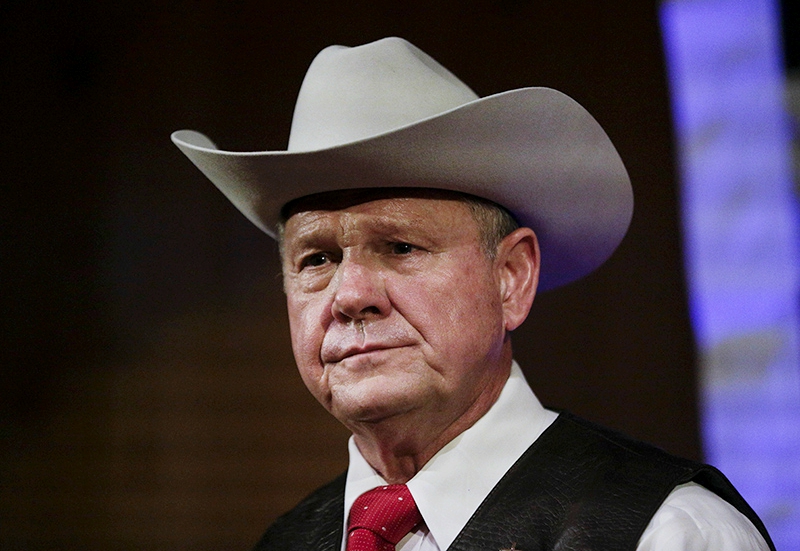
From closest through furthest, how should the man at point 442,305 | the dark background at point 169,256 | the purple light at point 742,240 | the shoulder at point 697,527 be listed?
1. the shoulder at point 697,527
2. the man at point 442,305
3. the purple light at point 742,240
4. the dark background at point 169,256

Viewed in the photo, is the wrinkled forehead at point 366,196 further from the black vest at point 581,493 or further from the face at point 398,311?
the black vest at point 581,493

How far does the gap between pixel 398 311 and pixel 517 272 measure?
10.8 inches

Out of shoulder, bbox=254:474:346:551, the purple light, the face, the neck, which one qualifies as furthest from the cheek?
the purple light

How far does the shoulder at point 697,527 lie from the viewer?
4.36 feet

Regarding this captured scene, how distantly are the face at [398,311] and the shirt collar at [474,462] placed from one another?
0.15 feet

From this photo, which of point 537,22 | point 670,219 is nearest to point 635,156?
point 670,219

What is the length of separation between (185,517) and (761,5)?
2.12 metres

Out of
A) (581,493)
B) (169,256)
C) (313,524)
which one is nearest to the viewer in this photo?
(581,493)

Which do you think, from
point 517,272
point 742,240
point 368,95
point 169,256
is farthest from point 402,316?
point 169,256

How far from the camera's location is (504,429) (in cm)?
160

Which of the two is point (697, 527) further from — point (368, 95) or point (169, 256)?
point (169, 256)

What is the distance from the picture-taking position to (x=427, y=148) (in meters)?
1.50

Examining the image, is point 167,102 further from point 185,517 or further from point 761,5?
point 761,5

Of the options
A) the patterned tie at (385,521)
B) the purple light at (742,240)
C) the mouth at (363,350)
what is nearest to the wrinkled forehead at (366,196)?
the mouth at (363,350)
